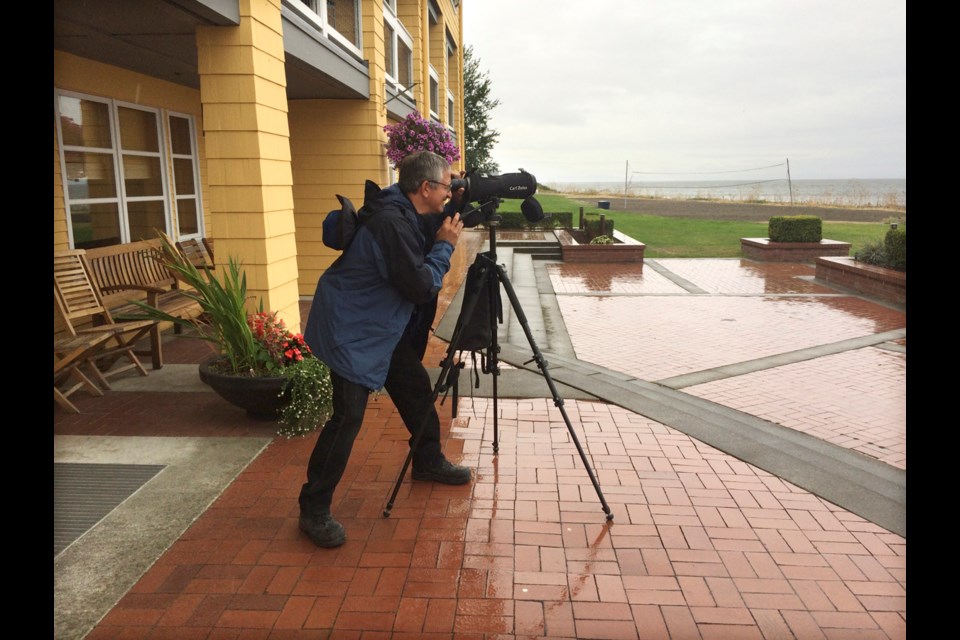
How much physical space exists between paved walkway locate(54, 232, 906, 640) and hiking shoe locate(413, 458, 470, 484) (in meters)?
0.06

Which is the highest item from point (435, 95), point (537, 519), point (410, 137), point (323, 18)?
point (435, 95)

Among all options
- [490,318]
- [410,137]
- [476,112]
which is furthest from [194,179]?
[476,112]

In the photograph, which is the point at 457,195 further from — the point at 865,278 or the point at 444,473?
the point at 865,278

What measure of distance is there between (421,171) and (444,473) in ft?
5.52

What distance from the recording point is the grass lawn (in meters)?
17.6

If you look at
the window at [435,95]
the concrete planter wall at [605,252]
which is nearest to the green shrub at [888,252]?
the concrete planter wall at [605,252]

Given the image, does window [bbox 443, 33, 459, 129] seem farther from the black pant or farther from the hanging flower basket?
the black pant

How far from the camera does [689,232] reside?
22734 millimetres

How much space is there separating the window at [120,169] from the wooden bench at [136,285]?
221 millimetres

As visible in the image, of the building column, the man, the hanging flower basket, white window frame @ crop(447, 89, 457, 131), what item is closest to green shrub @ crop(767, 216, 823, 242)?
the hanging flower basket

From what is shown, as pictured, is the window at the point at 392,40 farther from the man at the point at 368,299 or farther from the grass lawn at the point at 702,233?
the man at the point at 368,299

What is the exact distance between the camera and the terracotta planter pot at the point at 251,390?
4.66 m

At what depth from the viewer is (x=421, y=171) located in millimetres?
3246
